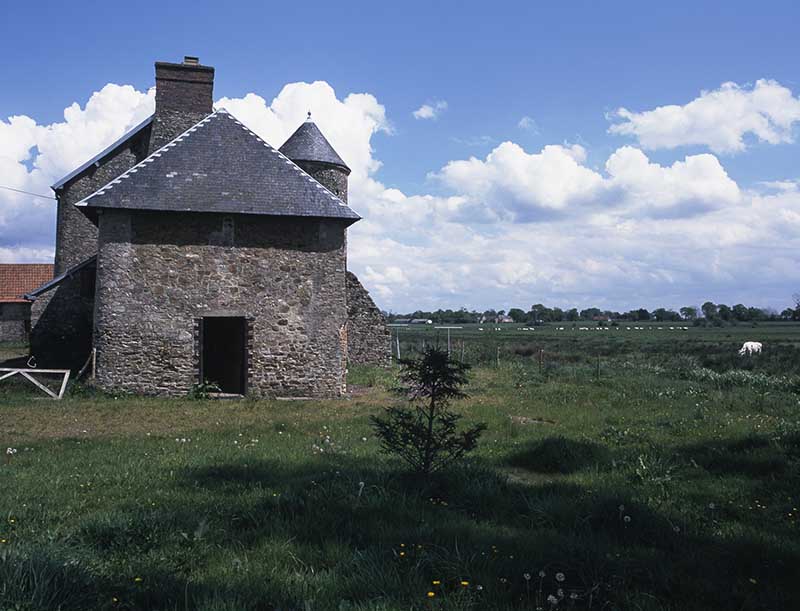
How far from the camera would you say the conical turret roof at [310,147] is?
22.4 m

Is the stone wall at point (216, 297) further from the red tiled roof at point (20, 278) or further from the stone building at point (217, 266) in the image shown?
the red tiled roof at point (20, 278)

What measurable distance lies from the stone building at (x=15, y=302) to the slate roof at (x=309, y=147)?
25.6m

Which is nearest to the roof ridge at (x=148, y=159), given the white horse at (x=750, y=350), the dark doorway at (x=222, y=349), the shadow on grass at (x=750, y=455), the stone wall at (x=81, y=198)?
the dark doorway at (x=222, y=349)

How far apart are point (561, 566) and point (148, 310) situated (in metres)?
13.9

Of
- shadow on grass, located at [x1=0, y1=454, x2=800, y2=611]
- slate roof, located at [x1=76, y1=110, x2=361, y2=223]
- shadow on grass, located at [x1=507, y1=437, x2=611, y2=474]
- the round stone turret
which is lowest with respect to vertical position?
shadow on grass, located at [x1=507, y1=437, x2=611, y2=474]

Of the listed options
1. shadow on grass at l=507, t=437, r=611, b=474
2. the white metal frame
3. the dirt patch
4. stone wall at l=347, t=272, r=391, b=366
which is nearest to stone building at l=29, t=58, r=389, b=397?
the white metal frame

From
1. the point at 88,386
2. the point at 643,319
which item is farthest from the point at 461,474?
the point at 643,319

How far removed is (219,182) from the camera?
53.8 ft

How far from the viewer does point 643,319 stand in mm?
165250

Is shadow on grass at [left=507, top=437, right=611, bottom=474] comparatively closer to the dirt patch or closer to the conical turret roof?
the dirt patch

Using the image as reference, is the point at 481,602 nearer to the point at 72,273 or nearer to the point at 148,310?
the point at 148,310

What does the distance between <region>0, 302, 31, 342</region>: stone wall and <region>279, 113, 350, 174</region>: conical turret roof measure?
2641 centimetres

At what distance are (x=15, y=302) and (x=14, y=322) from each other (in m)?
1.31

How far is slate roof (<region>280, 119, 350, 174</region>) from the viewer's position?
73.6 ft
